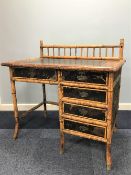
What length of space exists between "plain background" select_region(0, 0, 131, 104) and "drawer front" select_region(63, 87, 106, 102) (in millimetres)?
914

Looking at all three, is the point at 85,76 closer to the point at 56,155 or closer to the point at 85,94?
the point at 85,94

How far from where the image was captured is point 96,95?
1282mm

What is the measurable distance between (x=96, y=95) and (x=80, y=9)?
1.14 metres

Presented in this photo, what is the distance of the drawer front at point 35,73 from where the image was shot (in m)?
1.42

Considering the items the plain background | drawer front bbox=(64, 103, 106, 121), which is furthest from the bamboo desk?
the plain background

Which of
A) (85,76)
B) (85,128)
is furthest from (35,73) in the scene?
(85,128)

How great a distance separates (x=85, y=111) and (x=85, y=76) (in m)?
0.24

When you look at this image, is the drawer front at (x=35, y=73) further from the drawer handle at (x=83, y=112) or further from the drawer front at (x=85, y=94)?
the drawer handle at (x=83, y=112)

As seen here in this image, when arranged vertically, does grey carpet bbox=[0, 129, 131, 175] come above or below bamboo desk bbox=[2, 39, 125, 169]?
below

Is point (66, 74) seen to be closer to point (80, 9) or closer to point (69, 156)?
point (69, 156)

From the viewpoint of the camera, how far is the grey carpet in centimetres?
135

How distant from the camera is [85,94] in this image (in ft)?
4.32

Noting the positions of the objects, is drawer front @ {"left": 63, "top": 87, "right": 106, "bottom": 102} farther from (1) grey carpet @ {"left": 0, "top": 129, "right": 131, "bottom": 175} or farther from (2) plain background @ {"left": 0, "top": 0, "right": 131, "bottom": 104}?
(2) plain background @ {"left": 0, "top": 0, "right": 131, "bottom": 104}

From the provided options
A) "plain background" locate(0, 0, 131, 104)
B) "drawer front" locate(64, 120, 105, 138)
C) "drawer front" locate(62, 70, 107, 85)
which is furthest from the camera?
"plain background" locate(0, 0, 131, 104)
